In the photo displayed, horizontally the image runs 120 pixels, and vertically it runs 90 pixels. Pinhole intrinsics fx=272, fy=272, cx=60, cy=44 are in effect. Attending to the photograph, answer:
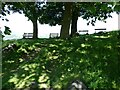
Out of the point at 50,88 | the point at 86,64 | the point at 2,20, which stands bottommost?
the point at 50,88

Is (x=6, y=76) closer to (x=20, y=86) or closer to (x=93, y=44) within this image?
(x=20, y=86)

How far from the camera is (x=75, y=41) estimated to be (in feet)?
38.3

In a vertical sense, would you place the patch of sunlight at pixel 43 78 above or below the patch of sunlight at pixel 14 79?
above

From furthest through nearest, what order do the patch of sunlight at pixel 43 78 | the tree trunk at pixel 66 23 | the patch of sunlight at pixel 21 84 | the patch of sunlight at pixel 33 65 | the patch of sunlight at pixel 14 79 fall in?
the tree trunk at pixel 66 23 → the patch of sunlight at pixel 33 65 → the patch of sunlight at pixel 14 79 → the patch of sunlight at pixel 43 78 → the patch of sunlight at pixel 21 84

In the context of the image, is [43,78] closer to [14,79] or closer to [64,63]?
[14,79]

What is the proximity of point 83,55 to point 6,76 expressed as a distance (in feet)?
9.18

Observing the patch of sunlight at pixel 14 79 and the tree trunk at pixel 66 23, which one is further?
the tree trunk at pixel 66 23

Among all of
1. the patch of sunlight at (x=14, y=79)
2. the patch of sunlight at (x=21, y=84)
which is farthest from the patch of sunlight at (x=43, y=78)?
the patch of sunlight at (x=14, y=79)

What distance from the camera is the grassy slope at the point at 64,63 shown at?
324 inches

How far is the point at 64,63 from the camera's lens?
9.38 meters

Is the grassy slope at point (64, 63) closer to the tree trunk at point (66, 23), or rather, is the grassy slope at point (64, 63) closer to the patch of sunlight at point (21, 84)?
the patch of sunlight at point (21, 84)

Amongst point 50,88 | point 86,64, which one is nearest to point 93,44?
point 86,64

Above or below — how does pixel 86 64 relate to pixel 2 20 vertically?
below

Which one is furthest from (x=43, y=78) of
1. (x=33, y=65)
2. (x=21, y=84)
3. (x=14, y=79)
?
(x=33, y=65)
